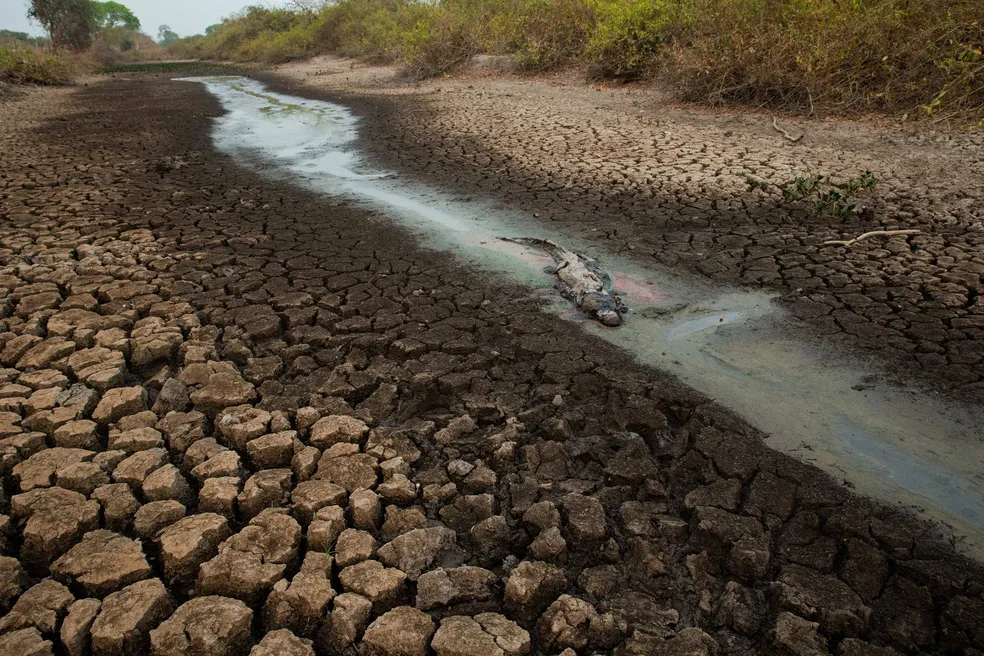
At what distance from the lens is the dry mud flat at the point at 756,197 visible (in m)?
3.40

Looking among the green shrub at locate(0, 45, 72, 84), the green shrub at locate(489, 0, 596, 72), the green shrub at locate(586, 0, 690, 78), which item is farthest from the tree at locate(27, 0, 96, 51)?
the green shrub at locate(586, 0, 690, 78)

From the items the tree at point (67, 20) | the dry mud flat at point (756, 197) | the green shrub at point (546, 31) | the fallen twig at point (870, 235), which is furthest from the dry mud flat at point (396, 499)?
the tree at point (67, 20)

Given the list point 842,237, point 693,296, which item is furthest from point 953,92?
point 693,296

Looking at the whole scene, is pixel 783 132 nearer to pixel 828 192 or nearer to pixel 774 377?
pixel 828 192

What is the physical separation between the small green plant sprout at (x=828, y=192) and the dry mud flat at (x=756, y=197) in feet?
0.25

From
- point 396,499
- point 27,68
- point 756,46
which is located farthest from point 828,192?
point 27,68

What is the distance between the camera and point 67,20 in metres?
30.6

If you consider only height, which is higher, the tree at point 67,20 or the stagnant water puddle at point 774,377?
the tree at point 67,20

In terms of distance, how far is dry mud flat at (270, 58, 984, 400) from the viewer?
3.40 metres

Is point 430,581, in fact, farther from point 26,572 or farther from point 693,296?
point 693,296

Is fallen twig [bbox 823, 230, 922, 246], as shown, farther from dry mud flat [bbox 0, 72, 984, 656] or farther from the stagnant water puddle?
dry mud flat [bbox 0, 72, 984, 656]

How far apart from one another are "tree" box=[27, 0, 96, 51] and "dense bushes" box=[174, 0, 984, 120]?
24.4 m

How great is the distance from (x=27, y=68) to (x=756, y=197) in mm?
20986

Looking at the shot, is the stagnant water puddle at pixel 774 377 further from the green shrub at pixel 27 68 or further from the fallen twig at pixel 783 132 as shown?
the green shrub at pixel 27 68
